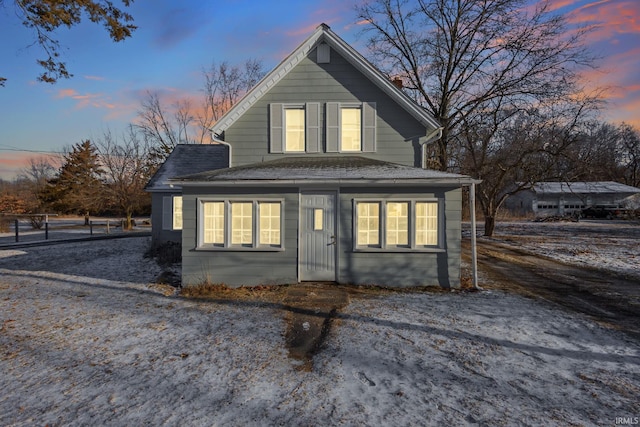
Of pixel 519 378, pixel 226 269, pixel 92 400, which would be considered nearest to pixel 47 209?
pixel 226 269

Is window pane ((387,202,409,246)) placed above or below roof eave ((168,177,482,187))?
below

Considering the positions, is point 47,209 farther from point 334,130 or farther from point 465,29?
point 465,29

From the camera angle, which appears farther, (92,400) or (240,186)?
(240,186)

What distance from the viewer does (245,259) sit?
29.1ft

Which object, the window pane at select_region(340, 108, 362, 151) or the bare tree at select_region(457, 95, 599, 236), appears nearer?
the window pane at select_region(340, 108, 362, 151)

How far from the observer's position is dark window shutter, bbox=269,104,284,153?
10852 mm

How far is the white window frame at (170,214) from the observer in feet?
49.8

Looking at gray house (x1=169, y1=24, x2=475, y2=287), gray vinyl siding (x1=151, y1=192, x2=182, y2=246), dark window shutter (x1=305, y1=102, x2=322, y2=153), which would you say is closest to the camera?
gray house (x1=169, y1=24, x2=475, y2=287)

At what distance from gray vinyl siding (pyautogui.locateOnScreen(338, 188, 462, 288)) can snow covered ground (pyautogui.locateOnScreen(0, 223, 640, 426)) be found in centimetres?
119

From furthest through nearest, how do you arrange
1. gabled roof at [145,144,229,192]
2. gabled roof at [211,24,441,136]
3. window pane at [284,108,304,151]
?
gabled roof at [145,144,229,192], window pane at [284,108,304,151], gabled roof at [211,24,441,136]

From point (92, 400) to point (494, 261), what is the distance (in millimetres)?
13841

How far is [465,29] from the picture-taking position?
64.0ft

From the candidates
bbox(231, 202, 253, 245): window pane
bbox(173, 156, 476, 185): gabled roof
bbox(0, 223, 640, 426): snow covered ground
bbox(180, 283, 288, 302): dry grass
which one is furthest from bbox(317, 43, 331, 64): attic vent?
bbox(0, 223, 640, 426): snow covered ground

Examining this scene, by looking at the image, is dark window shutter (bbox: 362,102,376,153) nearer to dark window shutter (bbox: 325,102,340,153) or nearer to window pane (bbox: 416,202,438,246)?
dark window shutter (bbox: 325,102,340,153)
